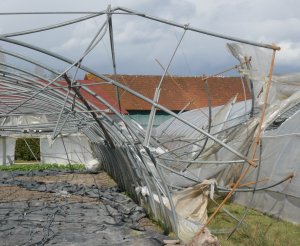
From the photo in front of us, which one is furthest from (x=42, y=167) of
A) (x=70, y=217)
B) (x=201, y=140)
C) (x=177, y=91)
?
(x=177, y=91)

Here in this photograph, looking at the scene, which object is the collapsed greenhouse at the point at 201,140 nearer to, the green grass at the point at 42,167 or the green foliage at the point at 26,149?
the green grass at the point at 42,167

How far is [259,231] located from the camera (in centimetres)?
1030

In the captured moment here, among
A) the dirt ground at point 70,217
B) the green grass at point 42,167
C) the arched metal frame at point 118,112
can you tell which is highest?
the arched metal frame at point 118,112

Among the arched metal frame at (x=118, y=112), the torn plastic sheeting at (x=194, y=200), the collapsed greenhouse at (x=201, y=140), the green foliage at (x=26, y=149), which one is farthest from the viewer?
the green foliage at (x=26, y=149)

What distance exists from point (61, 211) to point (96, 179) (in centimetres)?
887

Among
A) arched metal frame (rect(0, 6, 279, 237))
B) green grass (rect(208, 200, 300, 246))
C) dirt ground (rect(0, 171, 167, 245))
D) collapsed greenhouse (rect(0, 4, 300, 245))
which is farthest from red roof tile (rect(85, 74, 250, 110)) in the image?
green grass (rect(208, 200, 300, 246))

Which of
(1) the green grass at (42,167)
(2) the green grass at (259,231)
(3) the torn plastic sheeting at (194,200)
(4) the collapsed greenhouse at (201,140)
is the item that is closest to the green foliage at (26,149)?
(1) the green grass at (42,167)

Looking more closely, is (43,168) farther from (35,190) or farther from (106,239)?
(106,239)

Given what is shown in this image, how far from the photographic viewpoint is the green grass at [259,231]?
9.59 m

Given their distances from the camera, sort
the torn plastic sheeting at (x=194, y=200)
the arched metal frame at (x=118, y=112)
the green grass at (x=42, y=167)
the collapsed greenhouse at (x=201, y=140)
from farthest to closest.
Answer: the green grass at (x=42, y=167)
the torn plastic sheeting at (x=194, y=200)
the collapsed greenhouse at (x=201, y=140)
the arched metal frame at (x=118, y=112)

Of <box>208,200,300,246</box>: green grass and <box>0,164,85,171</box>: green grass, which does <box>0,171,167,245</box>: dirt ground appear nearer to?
<box>208,200,300,246</box>: green grass

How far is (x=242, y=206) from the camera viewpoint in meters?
13.8

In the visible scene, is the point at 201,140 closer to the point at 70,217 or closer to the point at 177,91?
the point at 70,217

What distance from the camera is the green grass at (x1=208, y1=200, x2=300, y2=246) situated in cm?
959
